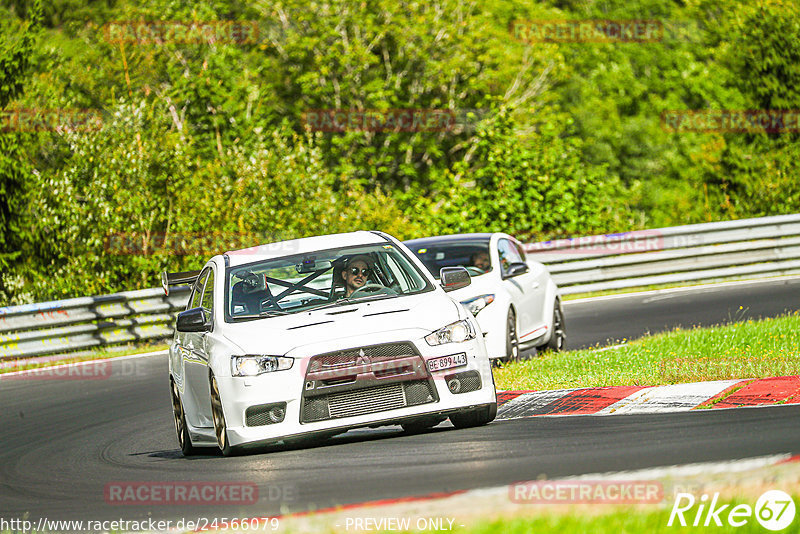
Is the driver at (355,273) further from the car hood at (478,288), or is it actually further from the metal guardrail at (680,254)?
the metal guardrail at (680,254)

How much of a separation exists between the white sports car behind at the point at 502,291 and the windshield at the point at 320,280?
10.7 ft

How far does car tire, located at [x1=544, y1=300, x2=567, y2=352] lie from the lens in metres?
15.2

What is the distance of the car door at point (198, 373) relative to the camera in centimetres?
919

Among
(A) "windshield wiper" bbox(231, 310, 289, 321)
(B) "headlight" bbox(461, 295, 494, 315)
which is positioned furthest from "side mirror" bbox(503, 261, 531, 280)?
(A) "windshield wiper" bbox(231, 310, 289, 321)

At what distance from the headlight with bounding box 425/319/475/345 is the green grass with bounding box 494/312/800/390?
237 cm

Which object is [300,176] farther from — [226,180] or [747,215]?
[747,215]

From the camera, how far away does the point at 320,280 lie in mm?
10016

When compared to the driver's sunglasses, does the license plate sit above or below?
below

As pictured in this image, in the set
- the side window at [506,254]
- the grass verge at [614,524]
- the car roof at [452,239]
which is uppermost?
the grass verge at [614,524]

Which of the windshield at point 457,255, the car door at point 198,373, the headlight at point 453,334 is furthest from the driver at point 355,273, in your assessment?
the windshield at point 457,255

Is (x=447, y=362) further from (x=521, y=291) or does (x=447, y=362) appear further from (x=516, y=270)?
(x=521, y=291)

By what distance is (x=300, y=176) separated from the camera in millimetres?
26609

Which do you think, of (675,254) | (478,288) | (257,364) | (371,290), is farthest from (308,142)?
(257,364)

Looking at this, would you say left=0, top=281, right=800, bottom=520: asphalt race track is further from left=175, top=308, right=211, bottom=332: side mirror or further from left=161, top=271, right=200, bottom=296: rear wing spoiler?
left=161, top=271, right=200, bottom=296: rear wing spoiler
